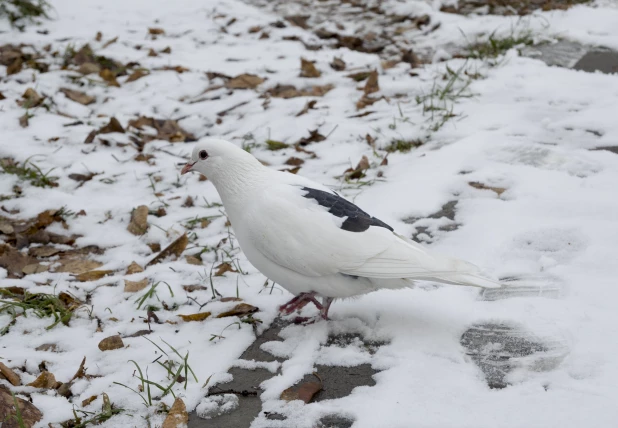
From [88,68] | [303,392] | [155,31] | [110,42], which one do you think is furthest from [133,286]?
[155,31]

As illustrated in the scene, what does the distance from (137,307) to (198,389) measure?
750mm

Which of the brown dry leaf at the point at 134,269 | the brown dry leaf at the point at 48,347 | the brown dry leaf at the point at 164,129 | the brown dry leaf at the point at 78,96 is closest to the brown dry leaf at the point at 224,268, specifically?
the brown dry leaf at the point at 134,269

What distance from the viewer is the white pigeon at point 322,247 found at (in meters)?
2.59

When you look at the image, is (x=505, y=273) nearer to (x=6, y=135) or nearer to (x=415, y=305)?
(x=415, y=305)

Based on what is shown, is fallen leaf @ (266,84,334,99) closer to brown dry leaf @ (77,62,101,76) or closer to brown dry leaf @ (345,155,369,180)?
brown dry leaf @ (345,155,369,180)

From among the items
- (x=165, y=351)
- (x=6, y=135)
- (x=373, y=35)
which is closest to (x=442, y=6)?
(x=373, y=35)

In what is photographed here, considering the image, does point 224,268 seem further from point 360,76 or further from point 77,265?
point 360,76

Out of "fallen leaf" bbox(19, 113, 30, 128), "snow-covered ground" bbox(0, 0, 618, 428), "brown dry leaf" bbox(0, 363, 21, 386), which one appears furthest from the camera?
"fallen leaf" bbox(19, 113, 30, 128)

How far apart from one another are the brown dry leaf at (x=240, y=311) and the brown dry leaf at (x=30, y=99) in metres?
3.19

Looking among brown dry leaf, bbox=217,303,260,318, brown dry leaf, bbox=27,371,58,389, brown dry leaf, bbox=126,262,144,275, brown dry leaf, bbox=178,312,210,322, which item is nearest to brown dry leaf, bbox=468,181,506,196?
brown dry leaf, bbox=217,303,260,318

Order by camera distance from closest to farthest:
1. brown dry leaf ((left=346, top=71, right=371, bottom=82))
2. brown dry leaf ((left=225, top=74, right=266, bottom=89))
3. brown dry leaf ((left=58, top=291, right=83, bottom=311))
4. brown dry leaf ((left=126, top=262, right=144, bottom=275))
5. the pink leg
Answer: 1. the pink leg
2. brown dry leaf ((left=58, top=291, right=83, bottom=311))
3. brown dry leaf ((left=126, top=262, right=144, bottom=275))
4. brown dry leaf ((left=346, top=71, right=371, bottom=82))
5. brown dry leaf ((left=225, top=74, right=266, bottom=89))

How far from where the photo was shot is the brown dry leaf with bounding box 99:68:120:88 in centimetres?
584

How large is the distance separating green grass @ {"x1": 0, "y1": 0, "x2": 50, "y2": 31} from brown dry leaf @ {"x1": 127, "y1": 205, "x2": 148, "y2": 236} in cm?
383

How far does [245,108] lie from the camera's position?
17.7 ft
